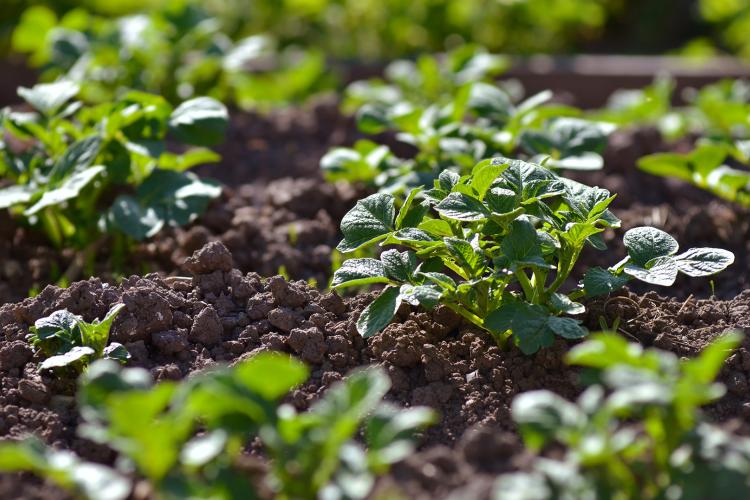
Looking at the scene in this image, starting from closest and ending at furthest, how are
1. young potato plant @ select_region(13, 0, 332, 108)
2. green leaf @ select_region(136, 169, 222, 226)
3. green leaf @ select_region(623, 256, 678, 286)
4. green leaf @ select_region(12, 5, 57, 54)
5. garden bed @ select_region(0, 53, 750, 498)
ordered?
garden bed @ select_region(0, 53, 750, 498) → green leaf @ select_region(623, 256, 678, 286) → green leaf @ select_region(136, 169, 222, 226) → young potato plant @ select_region(13, 0, 332, 108) → green leaf @ select_region(12, 5, 57, 54)

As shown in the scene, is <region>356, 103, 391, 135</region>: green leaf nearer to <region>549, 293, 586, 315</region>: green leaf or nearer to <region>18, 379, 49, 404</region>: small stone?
<region>549, 293, 586, 315</region>: green leaf

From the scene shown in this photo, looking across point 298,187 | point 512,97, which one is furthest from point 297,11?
point 298,187

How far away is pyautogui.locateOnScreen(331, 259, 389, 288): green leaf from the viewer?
2.08 m

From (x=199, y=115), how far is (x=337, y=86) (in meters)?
1.84

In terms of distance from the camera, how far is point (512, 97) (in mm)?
4441

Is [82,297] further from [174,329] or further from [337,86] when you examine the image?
[337,86]

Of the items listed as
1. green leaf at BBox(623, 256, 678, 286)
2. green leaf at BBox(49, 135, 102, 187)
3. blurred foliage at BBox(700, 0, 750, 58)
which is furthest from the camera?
blurred foliage at BBox(700, 0, 750, 58)

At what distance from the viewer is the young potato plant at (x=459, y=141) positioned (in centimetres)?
286

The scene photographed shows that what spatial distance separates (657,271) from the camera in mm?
2076

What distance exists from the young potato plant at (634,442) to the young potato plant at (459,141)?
1297mm

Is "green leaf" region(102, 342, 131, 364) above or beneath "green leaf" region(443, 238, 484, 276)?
beneath

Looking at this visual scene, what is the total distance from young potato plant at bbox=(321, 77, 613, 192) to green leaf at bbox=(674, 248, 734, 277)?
662 millimetres

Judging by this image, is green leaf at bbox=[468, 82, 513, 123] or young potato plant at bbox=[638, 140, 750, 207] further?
green leaf at bbox=[468, 82, 513, 123]

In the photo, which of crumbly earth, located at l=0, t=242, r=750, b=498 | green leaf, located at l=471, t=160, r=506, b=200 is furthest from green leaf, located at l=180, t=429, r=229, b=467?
green leaf, located at l=471, t=160, r=506, b=200
